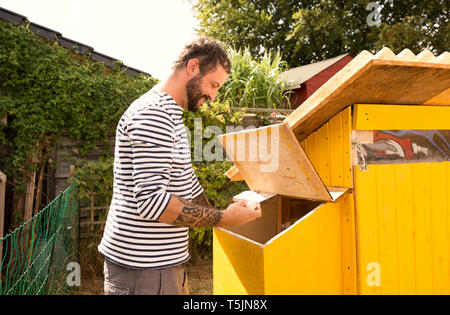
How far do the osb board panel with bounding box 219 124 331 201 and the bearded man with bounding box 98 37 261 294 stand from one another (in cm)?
32

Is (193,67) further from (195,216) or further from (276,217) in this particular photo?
(276,217)

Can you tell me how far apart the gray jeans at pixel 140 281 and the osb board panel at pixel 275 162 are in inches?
29.0

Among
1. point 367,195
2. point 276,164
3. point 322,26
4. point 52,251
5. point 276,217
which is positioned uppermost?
point 322,26

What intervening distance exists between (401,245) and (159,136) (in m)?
1.25

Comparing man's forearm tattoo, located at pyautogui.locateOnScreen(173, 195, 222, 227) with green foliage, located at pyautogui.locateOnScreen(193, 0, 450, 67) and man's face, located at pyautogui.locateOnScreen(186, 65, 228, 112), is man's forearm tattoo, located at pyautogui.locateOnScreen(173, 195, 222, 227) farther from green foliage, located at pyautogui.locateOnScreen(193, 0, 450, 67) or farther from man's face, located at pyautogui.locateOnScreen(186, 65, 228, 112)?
green foliage, located at pyautogui.locateOnScreen(193, 0, 450, 67)

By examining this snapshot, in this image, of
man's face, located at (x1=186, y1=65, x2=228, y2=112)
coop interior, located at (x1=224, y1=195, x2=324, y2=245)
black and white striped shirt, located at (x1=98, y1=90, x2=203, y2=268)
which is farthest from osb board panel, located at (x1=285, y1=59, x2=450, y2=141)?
coop interior, located at (x1=224, y1=195, x2=324, y2=245)

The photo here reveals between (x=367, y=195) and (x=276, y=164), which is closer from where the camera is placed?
(x=367, y=195)

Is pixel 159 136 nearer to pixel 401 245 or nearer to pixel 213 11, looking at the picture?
pixel 401 245

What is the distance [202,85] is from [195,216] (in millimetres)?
601

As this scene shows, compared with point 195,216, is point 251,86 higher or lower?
higher

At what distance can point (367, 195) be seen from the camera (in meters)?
1.55

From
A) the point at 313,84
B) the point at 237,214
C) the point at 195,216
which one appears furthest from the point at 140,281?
the point at 313,84

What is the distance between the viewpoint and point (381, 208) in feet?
5.15
